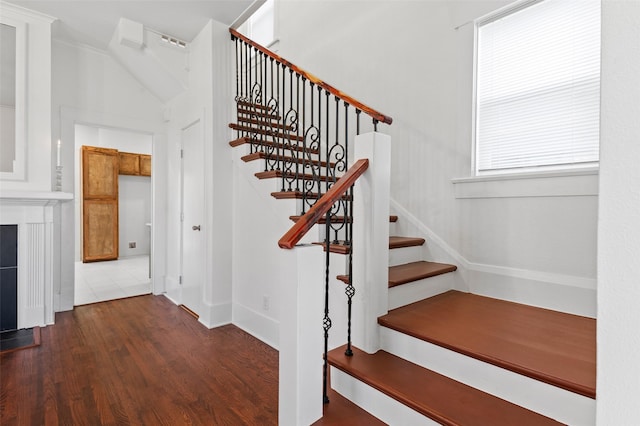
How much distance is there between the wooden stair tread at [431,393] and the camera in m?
1.30

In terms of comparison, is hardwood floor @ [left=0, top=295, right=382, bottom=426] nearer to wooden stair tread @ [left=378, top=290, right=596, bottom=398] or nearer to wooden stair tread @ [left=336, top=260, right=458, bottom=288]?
wooden stair tread @ [left=378, top=290, right=596, bottom=398]

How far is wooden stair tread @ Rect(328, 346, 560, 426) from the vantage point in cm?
130

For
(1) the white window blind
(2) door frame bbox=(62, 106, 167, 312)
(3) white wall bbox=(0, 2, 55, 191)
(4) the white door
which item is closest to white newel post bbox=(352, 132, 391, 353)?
(1) the white window blind

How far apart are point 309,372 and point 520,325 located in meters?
1.25

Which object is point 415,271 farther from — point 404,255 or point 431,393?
point 431,393

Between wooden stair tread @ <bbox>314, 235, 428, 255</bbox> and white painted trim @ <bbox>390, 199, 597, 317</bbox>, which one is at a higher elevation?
wooden stair tread @ <bbox>314, 235, 428, 255</bbox>

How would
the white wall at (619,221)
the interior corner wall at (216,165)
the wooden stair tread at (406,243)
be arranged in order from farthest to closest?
the interior corner wall at (216,165) → the wooden stair tread at (406,243) → the white wall at (619,221)

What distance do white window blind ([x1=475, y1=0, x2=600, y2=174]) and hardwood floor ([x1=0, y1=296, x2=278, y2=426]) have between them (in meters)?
2.35

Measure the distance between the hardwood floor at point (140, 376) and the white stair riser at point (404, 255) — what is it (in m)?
1.21

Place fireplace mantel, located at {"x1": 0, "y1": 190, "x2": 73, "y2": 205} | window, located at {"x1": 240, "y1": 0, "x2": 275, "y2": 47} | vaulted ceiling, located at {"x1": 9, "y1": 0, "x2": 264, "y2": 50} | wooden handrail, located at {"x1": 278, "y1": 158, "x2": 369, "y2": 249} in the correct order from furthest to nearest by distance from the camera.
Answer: window, located at {"x1": 240, "y1": 0, "x2": 275, "y2": 47} < vaulted ceiling, located at {"x1": 9, "y1": 0, "x2": 264, "y2": 50} < fireplace mantel, located at {"x1": 0, "y1": 190, "x2": 73, "y2": 205} < wooden handrail, located at {"x1": 278, "y1": 158, "x2": 369, "y2": 249}

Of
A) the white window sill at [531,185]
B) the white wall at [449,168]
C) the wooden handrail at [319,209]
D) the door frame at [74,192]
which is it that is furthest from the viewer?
the door frame at [74,192]

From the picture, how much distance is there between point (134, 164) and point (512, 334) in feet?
25.2

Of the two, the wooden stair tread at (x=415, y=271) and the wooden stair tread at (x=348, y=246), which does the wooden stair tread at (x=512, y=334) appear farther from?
the wooden stair tread at (x=348, y=246)

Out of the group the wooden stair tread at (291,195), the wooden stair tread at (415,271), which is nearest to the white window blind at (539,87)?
the wooden stair tread at (415,271)
